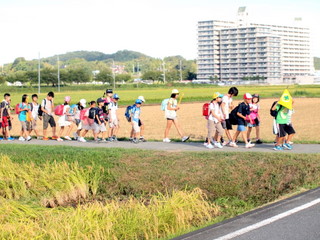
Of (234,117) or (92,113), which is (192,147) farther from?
(92,113)

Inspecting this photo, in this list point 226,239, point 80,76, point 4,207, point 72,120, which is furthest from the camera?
point 80,76

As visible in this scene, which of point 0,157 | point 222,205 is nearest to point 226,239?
point 222,205

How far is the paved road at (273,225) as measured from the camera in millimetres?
6656

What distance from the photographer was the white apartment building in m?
164

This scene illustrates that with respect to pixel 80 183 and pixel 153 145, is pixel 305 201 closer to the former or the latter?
pixel 80 183

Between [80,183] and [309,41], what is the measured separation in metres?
194

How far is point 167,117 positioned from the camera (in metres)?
17.1

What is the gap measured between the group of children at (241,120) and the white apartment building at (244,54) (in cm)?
14777

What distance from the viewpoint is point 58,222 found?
320 inches

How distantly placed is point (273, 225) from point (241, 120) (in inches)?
319

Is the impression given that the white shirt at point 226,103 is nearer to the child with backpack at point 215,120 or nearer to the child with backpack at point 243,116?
the child with backpack at point 215,120

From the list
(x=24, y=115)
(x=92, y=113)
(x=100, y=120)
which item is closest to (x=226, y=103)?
(x=100, y=120)

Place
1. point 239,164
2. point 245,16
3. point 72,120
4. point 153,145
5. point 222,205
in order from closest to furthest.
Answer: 1. point 222,205
2. point 239,164
3. point 153,145
4. point 72,120
5. point 245,16

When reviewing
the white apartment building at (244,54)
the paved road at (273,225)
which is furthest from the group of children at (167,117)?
the white apartment building at (244,54)
